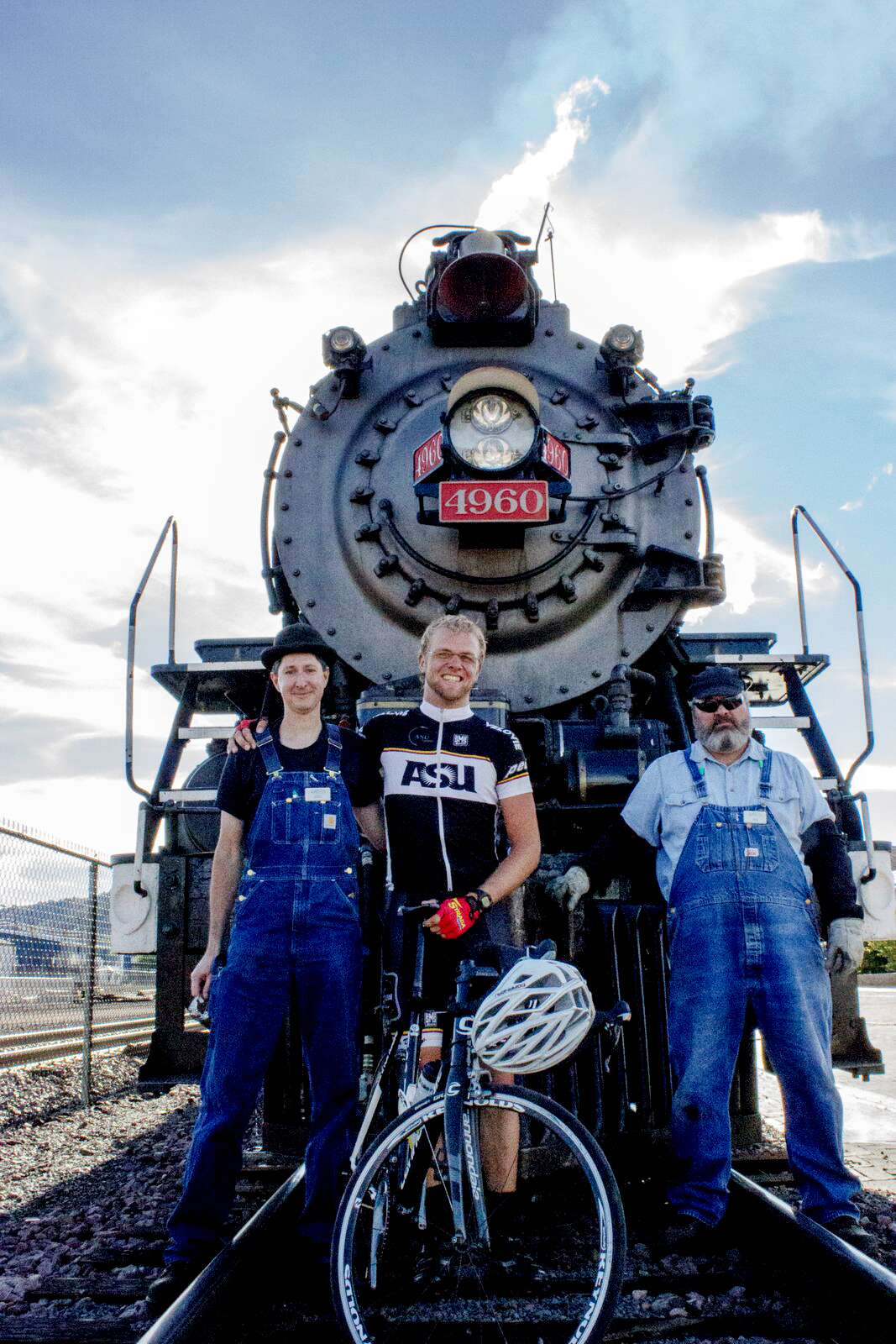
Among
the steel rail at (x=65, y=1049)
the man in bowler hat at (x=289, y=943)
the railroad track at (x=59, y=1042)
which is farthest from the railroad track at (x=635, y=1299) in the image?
the railroad track at (x=59, y=1042)

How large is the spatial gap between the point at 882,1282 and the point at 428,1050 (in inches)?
41.2

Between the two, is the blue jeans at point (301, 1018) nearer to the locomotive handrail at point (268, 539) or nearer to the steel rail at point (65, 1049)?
the locomotive handrail at point (268, 539)

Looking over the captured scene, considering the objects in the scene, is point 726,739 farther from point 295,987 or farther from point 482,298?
point 482,298

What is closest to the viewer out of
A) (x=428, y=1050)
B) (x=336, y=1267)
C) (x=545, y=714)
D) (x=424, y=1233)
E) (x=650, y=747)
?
(x=336, y=1267)

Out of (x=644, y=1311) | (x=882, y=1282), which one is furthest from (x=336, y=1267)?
(x=882, y=1282)

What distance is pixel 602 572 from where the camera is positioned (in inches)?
166

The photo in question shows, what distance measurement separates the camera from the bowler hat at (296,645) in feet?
9.50

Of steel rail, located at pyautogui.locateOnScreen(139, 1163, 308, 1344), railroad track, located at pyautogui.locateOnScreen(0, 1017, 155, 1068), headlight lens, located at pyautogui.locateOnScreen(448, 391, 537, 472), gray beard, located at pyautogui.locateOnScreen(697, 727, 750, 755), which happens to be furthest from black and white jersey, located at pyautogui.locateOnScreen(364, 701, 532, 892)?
railroad track, located at pyautogui.locateOnScreen(0, 1017, 155, 1068)

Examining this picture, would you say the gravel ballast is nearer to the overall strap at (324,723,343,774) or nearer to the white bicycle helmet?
the white bicycle helmet

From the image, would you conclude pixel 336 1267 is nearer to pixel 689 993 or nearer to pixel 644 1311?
pixel 644 1311

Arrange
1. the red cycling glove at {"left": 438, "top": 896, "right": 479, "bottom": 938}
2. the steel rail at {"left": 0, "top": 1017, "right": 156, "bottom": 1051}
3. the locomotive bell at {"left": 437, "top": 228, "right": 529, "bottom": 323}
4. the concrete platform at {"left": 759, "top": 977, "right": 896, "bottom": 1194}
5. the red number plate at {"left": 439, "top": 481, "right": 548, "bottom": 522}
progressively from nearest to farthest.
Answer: the red cycling glove at {"left": 438, "top": 896, "right": 479, "bottom": 938}
the red number plate at {"left": 439, "top": 481, "right": 548, "bottom": 522}
the concrete platform at {"left": 759, "top": 977, "right": 896, "bottom": 1194}
the locomotive bell at {"left": 437, "top": 228, "right": 529, "bottom": 323}
the steel rail at {"left": 0, "top": 1017, "right": 156, "bottom": 1051}

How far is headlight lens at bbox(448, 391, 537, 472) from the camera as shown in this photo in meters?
3.92

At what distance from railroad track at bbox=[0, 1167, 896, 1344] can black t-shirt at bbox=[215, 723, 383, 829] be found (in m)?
1.03

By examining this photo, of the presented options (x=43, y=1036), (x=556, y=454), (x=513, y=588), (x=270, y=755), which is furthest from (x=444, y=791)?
(x=43, y=1036)
